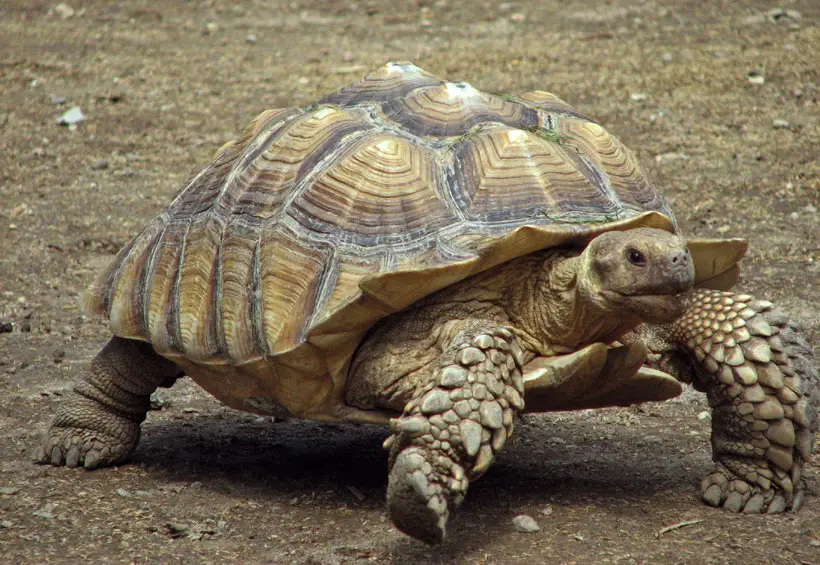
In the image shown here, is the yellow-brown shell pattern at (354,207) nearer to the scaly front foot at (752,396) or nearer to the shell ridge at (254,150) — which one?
the shell ridge at (254,150)

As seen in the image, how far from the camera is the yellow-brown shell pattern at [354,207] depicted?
339 centimetres

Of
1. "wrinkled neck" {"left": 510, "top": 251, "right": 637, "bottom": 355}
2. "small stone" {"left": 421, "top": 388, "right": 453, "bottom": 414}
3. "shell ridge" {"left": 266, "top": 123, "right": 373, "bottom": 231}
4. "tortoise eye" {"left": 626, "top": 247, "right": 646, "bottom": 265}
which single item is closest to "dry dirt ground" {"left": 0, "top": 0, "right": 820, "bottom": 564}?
"small stone" {"left": 421, "top": 388, "right": 453, "bottom": 414}

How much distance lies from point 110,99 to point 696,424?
286 inches

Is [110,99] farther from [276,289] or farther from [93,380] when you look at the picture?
[276,289]

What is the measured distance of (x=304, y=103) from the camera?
970 centimetres

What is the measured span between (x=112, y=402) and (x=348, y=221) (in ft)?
4.46

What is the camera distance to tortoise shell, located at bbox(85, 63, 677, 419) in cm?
336

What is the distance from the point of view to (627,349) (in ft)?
10.9

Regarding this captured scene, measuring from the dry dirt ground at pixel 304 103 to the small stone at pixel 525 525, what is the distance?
0.09 feet

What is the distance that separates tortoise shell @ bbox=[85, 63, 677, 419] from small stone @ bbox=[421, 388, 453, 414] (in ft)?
1.26

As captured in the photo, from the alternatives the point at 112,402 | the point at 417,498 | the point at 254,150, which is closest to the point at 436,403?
the point at 417,498

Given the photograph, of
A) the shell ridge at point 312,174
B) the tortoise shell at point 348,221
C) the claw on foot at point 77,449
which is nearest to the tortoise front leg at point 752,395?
the tortoise shell at point 348,221

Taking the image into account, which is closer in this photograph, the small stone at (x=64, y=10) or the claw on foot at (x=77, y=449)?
the claw on foot at (x=77, y=449)

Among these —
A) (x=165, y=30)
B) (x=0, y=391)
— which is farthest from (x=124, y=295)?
(x=165, y=30)
